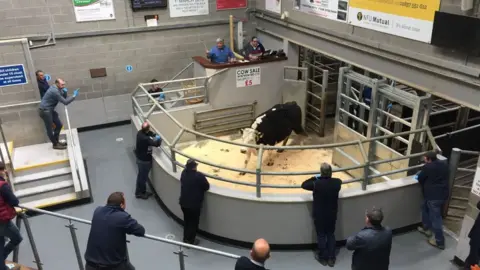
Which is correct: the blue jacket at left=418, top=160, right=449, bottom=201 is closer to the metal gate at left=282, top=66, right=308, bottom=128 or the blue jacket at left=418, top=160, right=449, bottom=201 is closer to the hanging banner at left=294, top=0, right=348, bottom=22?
the hanging banner at left=294, top=0, right=348, bottom=22

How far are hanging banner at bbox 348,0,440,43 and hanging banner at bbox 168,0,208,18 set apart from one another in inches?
150

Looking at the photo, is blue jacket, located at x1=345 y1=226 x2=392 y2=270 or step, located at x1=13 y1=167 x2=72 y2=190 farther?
step, located at x1=13 y1=167 x2=72 y2=190

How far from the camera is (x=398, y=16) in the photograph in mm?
5652

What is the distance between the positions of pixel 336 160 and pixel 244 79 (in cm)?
240

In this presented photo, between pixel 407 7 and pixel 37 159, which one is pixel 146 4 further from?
pixel 407 7

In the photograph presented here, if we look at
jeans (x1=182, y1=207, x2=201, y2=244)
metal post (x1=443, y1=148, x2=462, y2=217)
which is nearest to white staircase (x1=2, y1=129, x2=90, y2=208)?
jeans (x1=182, y1=207, x2=201, y2=244)

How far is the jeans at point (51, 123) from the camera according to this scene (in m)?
6.79

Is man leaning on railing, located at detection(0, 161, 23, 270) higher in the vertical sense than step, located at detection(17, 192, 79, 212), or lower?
higher

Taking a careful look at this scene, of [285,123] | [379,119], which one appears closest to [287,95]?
[285,123]

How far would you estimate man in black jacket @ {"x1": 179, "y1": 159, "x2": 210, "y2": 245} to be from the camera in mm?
5098

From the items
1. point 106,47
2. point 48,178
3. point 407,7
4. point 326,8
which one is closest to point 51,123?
point 48,178

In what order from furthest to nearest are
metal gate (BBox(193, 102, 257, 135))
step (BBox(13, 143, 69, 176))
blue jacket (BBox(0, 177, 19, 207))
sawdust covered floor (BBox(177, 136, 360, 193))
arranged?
metal gate (BBox(193, 102, 257, 135)), sawdust covered floor (BBox(177, 136, 360, 193)), step (BBox(13, 143, 69, 176)), blue jacket (BBox(0, 177, 19, 207))

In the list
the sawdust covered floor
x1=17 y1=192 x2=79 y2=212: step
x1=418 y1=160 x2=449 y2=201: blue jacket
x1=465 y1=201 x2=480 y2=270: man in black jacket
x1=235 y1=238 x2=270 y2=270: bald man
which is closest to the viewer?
x1=235 y1=238 x2=270 y2=270: bald man

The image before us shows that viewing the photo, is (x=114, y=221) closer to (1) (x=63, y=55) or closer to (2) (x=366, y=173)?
(2) (x=366, y=173)
